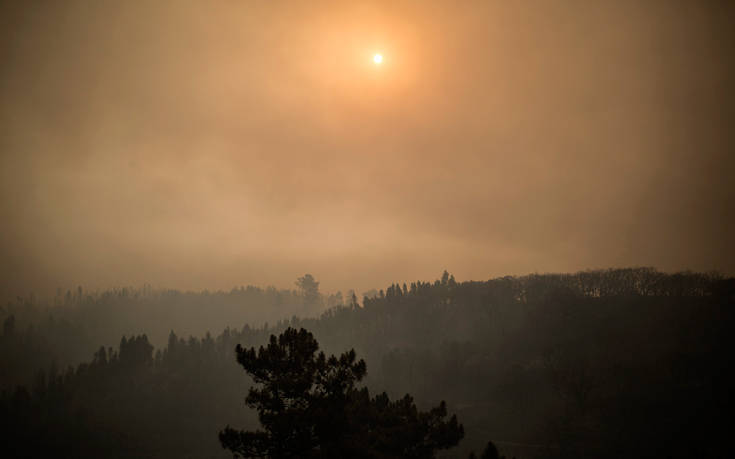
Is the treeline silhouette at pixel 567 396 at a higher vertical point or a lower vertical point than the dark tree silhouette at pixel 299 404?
lower

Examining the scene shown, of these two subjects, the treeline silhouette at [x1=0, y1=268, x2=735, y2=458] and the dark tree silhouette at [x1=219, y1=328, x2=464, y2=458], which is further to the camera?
the treeline silhouette at [x1=0, y1=268, x2=735, y2=458]

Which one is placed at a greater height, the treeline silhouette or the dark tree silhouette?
the dark tree silhouette

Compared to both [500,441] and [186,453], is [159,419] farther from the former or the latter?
[500,441]

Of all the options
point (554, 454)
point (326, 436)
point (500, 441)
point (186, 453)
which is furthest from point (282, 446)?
point (186, 453)

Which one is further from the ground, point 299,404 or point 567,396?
point 299,404

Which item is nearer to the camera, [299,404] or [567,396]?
[299,404]

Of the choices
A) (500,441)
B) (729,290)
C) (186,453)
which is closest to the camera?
(500,441)

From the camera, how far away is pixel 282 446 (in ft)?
96.4

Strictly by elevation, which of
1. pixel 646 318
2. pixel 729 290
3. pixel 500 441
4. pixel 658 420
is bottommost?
pixel 500 441

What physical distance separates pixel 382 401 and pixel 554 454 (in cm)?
8460

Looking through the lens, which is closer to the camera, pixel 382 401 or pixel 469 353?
pixel 382 401

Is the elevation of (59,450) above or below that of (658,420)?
below

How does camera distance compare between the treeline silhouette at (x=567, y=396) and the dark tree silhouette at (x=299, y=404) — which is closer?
the dark tree silhouette at (x=299, y=404)

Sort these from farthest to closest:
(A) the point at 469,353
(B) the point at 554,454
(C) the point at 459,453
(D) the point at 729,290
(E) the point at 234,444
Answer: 1. (A) the point at 469,353
2. (D) the point at 729,290
3. (C) the point at 459,453
4. (B) the point at 554,454
5. (E) the point at 234,444
